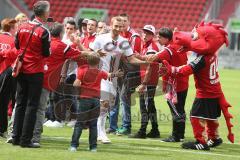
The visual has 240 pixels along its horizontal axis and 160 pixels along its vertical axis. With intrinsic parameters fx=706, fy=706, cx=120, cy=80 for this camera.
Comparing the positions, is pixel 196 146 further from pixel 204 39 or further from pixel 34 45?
pixel 34 45

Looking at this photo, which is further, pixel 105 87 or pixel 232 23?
pixel 232 23

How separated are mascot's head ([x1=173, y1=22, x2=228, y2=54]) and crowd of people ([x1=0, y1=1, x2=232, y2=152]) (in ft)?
0.20

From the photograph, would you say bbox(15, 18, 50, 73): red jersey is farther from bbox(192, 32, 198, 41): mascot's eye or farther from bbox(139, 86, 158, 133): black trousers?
bbox(139, 86, 158, 133): black trousers

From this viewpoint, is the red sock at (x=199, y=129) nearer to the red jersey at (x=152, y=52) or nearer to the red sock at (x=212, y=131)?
the red sock at (x=212, y=131)

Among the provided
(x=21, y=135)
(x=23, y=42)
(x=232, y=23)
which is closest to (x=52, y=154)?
(x=21, y=135)

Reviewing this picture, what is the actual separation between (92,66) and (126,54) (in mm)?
1586

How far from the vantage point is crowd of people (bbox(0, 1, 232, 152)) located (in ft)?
31.2

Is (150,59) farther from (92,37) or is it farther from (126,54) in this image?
(92,37)

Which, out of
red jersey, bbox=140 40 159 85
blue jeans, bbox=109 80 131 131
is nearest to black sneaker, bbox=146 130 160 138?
blue jeans, bbox=109 80 131 131

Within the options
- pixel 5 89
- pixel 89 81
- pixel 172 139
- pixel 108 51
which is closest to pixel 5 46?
pixel 5 89

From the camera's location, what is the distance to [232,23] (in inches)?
1254

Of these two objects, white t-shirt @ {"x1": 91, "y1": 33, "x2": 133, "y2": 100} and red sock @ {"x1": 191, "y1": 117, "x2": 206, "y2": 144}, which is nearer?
red sock @ {"x1": 191, "y1": 117, "x2": 206, "y2": 144}

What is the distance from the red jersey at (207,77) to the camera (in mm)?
10047

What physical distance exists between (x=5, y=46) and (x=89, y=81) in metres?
1.84
